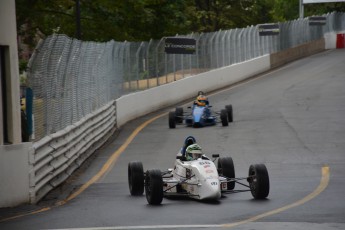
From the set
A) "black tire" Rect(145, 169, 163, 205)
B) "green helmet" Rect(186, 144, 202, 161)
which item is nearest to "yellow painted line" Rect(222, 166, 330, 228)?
"green helmet" Rect(186, 144, 202, 161)

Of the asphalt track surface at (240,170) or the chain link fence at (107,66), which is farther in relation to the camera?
the chain link fence at (107,66)

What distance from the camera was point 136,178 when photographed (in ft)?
55.8

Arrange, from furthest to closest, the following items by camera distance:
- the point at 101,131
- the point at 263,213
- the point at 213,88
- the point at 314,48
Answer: the point at 314,48 → the point at 213,88 → the point at 101,131 → the point at 263,213

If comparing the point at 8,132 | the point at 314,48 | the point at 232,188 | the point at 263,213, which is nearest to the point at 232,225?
the point at 263,213

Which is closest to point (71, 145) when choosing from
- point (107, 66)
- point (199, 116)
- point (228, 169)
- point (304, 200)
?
point (228, 169)

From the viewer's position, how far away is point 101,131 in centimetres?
2661

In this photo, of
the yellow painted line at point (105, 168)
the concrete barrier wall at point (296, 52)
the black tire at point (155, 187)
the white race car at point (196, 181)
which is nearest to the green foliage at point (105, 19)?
the concrete barrier wall at point (296, 52)

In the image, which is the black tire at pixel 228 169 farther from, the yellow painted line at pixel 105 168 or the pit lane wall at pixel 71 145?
the pit lane wall at pixel 71 145

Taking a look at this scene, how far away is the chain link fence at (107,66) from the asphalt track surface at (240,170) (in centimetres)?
124

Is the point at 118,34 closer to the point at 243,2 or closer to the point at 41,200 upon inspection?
the point at 41,200

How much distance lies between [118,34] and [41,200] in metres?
30.0

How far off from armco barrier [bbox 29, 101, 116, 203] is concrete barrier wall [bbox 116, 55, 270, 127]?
5095mm

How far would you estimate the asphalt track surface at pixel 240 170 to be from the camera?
14.0 meters

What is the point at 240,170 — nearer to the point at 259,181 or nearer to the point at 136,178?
the point at 136,178
